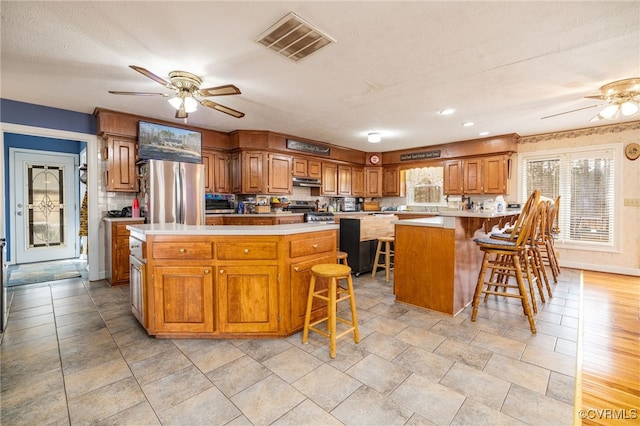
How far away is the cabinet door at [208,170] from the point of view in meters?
5.12

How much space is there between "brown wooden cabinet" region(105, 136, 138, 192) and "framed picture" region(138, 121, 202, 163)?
0.15m

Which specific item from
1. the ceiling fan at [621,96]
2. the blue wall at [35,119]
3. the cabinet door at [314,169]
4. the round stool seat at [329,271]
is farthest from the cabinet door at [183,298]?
the ceiling fan at [621,96]

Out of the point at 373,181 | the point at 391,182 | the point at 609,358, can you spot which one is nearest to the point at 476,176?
the point at 391,182

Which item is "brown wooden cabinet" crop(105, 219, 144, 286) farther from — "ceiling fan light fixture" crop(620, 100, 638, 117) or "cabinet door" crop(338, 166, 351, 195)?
"ceiling fan light fixture" crop(620, 100, 638, 117)

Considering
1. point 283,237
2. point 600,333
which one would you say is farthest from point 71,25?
point 600,333

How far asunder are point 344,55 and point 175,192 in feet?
10.5

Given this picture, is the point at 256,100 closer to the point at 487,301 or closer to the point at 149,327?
the point at 149,327

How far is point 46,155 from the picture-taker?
5480mm

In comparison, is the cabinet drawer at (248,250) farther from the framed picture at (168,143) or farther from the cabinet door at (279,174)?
the cabinet door at (279,174)

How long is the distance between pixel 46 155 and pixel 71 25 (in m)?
4.78

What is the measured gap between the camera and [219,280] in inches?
91.4

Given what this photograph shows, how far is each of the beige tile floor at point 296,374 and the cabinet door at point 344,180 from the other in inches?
170

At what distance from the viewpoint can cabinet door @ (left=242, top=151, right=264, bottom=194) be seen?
17.3ft

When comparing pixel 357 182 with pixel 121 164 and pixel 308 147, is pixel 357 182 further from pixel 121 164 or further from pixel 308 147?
pixel 121 164
